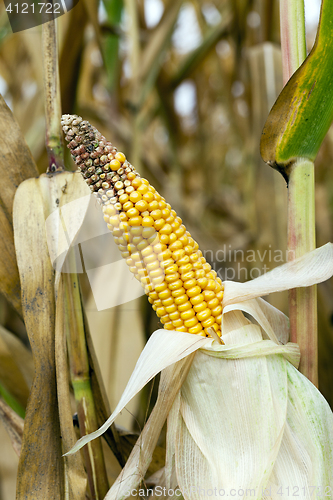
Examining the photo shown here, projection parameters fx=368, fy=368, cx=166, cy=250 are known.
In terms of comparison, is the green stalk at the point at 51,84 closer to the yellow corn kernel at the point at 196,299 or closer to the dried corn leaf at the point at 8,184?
the dried corn leaf at the point at 8,184

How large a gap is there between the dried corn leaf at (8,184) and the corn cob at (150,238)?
146mm

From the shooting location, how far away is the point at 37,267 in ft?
1.51

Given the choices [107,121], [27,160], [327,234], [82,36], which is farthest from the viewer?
[327,234]

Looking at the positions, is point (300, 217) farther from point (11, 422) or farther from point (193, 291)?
point (11, 422)

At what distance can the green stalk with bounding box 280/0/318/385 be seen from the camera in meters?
0.40

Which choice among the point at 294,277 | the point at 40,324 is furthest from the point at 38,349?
the point at 294,277

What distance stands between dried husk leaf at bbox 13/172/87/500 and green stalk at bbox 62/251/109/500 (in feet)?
0.07

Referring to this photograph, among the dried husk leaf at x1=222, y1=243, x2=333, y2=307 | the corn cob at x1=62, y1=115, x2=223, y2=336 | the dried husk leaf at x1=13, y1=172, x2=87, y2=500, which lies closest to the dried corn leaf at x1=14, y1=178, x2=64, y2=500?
the dried husk leaf at x1=13, y1=172, x2=87, y2=500

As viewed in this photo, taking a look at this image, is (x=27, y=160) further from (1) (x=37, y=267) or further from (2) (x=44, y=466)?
(2) (x=44, y=466)

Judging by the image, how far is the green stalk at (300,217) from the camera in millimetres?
401

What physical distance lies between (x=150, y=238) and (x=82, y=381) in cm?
22

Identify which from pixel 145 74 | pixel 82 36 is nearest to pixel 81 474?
pixel 82 36

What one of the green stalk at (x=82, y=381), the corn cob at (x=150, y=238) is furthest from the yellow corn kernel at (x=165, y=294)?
the green stalk at (x=82, y=381)

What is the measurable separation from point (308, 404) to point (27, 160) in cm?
45
